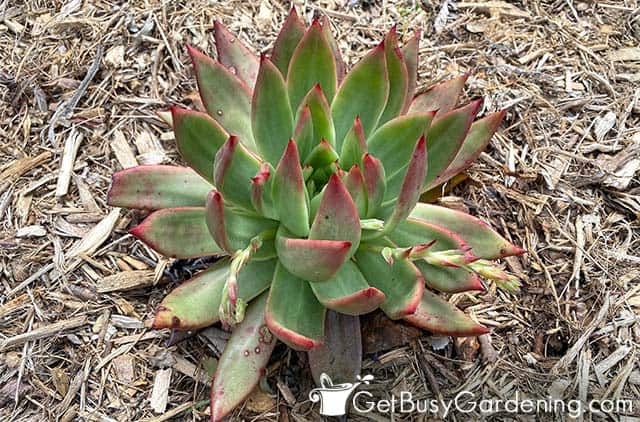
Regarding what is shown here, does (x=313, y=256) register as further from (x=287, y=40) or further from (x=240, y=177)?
(x=287, y=40)

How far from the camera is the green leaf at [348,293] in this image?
1388 mm

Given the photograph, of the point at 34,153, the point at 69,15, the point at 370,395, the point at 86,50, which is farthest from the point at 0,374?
the point at 69,15

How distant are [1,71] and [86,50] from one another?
0.30m

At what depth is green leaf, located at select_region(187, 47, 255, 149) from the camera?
1735mm

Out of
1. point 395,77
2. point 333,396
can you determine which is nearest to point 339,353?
point 333,396

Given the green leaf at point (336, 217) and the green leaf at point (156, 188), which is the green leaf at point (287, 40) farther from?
the green leaf at point (336, 217)

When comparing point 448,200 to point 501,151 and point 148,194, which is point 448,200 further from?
point 148,194

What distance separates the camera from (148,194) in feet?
5.66

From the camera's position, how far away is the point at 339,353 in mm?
1668

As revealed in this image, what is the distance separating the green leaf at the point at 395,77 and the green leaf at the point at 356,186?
0.35 metres

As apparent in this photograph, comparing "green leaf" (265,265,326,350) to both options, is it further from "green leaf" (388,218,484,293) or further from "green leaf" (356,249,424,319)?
"green leaf" (388,218,484,293)

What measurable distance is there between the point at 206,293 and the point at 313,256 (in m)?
0.38

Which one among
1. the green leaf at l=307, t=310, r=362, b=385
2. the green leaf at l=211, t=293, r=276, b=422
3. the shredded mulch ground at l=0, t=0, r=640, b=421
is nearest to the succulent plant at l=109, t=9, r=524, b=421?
the green leaf at l=211, t=293, r=276, b=422

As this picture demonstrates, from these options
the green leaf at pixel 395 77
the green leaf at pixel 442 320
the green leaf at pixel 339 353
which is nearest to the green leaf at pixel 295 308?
the green leaf at pixel 339 353
